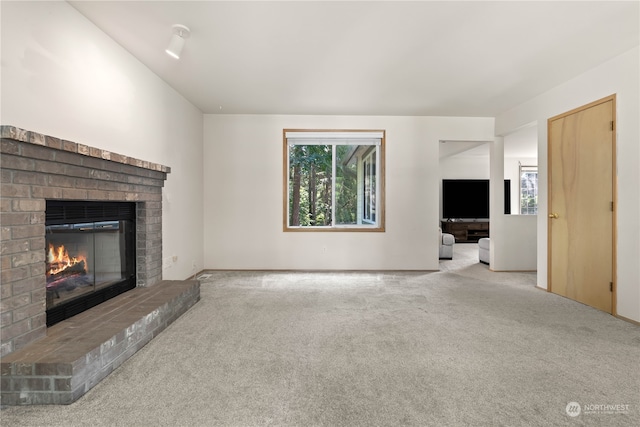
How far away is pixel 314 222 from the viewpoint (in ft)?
15.6

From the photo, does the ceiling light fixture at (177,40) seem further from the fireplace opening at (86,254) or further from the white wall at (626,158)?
the white wall at (626,158)

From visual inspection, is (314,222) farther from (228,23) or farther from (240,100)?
(228,23)

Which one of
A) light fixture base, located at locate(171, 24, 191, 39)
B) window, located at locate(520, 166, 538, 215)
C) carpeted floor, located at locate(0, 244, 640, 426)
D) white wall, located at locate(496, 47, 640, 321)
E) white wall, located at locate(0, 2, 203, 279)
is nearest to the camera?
carpeted floor, located at locate(0, 244, 640, 426)

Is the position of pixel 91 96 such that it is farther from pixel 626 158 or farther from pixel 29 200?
pixel 626 158

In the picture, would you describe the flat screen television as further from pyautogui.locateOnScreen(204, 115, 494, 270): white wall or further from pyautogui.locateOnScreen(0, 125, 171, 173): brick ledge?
pyautogui.locateOnScreen(0, 125, 171, 173): brick ledge

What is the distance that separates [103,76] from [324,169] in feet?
9.96

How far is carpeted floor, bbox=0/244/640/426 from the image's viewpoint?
Result: 1.40 m

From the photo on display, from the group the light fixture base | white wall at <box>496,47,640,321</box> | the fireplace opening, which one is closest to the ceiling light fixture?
the light fixture base

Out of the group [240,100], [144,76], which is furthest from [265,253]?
[144,76]

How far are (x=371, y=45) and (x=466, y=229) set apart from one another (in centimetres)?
679

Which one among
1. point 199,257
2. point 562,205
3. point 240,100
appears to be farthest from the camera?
point 199,257

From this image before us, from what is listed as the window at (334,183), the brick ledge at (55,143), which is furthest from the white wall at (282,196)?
the brick ledge at (55,143)

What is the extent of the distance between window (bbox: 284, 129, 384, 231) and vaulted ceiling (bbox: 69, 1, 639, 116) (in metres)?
0.97

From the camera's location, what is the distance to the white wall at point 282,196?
4.53 m
